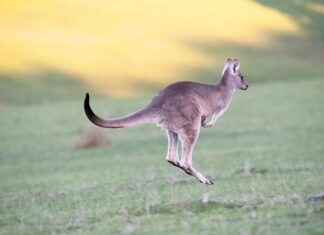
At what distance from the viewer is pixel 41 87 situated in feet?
169

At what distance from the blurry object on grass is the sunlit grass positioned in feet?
64.7

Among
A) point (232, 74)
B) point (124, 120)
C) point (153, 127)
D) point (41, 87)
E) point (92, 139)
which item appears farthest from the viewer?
point (41, 87)

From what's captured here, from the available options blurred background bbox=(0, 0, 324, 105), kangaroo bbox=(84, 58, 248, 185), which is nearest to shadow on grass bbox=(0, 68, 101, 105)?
blurred background bbox=(0, 0, 324, 105)

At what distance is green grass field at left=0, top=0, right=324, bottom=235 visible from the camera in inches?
416

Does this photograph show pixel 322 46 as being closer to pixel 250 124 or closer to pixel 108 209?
pixel 250 124

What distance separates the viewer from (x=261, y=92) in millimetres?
45625

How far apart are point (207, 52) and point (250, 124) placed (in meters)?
25.3

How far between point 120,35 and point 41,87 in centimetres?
1214

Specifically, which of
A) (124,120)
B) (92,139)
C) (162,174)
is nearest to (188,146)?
(124,120)

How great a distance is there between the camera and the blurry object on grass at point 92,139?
1185 inches

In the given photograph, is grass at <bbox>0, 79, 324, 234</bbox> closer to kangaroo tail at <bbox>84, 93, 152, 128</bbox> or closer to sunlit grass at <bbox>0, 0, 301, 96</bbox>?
kangaroo tail at <bbox>84, 93, 152, 128</bbox>

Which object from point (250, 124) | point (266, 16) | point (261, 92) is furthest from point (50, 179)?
point (266, 16)

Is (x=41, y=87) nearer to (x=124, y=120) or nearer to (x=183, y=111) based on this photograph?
(x=183, y=111)

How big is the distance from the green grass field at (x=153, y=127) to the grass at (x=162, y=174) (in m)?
0.05
